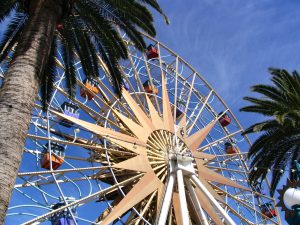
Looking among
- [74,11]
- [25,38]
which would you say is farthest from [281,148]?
[25,38]

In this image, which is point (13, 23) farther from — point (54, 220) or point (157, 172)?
point (157, 172)

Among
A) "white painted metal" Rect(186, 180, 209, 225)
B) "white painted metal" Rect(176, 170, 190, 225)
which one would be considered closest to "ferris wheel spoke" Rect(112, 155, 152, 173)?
"white painted metal" Rect(176, 170, 190, 225)

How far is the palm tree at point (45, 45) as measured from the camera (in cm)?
662

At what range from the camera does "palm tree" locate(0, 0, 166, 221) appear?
662cm

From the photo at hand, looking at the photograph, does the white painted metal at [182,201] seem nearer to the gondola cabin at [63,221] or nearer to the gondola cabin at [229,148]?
the gondola cabin at [63,221]

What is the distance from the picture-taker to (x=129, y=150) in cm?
1567

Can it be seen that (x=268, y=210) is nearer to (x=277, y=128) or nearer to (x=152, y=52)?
(x=277, y=128)

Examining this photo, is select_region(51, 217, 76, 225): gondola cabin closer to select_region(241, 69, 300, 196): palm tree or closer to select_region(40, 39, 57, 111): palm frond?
select_region(40, 39, 57, 111): palm frond

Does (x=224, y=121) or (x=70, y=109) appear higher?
(x=224, y=121)

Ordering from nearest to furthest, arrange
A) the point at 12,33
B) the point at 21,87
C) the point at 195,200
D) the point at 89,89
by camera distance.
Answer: the point at 21,87, the point at 12,33, the point at 195,200, the point at 89,89

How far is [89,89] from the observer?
17109 millimetres

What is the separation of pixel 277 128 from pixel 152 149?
15.4 feet

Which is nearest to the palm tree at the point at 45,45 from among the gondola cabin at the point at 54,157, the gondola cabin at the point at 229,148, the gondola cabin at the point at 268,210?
the gondola cabin at the point at 54,157

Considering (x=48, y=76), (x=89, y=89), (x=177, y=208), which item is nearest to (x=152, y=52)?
(x=89, y=89)
